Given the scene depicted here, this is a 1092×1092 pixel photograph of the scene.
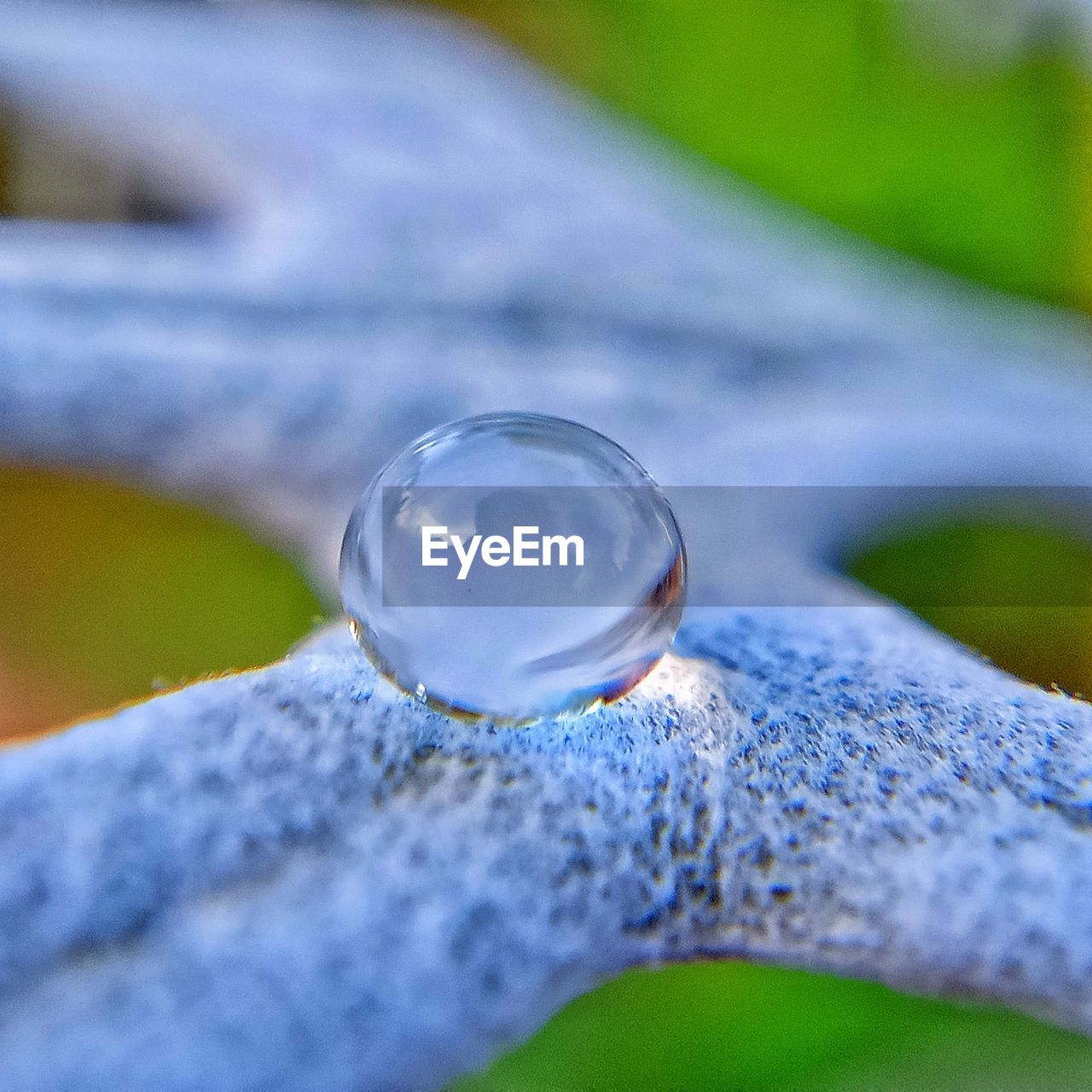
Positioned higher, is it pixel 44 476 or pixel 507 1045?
pixel 44 476

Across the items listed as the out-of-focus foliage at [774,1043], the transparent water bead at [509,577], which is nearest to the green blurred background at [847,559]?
the out-of-focus foliage at [774,1043]

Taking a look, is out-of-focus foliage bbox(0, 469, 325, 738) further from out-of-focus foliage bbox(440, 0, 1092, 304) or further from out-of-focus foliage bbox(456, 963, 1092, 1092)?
out-of-focus foliage bbox(440, 0, 1092, 304)

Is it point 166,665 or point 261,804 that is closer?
point 261,804

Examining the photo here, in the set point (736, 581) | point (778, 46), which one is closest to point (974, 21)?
point (778, 46)

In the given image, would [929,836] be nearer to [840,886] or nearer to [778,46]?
[840,886]

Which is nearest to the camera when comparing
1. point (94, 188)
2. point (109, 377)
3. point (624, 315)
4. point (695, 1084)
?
point (695, 1084)

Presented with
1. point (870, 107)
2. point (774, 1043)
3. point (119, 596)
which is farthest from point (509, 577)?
point (870, 107)

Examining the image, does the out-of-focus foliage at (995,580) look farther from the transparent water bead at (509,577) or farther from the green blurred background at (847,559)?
the transparent water bead at (509,577)

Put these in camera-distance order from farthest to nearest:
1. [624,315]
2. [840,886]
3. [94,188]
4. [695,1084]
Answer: [94,188], [624,315], [695,1084], [840,886]

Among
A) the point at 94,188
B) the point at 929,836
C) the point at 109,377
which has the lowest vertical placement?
the point at 929,836

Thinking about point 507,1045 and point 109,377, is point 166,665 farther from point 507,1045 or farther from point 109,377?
point 507,1045
